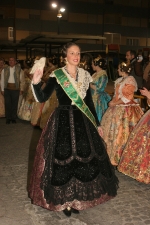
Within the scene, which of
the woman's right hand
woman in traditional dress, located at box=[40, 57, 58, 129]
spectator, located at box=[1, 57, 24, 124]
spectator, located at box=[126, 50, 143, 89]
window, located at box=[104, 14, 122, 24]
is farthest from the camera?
window, located at box=[104, 14, 122, 24]

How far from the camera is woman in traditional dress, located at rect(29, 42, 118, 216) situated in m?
3.53

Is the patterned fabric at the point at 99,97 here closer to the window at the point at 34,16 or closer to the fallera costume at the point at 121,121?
the fallera costume at the point at 121,121

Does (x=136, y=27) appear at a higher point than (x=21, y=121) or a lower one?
higher

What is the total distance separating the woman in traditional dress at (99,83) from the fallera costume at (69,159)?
3234 millimetres

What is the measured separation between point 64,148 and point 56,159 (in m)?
0.14

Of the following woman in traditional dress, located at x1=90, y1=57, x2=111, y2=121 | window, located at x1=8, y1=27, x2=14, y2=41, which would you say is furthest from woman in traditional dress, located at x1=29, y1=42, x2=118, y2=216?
window, located at x1=8, y1=27, x2=14, y2=41

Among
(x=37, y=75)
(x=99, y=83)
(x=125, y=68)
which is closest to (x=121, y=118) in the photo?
(x=125, y=68)

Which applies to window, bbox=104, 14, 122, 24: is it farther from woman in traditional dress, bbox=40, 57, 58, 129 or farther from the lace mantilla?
the lace mantilla

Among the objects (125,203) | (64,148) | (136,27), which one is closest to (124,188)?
(125,203)

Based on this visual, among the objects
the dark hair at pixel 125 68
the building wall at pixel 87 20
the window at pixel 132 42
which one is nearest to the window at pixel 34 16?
the building wall at pixel 87 20

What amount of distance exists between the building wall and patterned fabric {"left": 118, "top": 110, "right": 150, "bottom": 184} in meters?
33.7

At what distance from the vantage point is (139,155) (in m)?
4.71

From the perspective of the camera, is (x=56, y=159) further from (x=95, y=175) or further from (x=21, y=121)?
(x=21, y=121)

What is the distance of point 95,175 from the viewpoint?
3611mm
